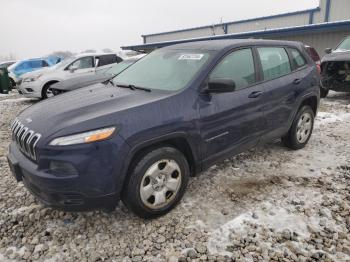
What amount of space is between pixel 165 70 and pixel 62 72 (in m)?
7.28

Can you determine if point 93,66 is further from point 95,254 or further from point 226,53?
point 95,254

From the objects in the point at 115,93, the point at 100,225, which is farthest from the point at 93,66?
the point at 100,225

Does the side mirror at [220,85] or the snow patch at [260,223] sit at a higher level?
the side mirror at [220,85]

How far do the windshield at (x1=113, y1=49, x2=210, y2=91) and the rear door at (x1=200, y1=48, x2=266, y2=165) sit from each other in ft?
0.80

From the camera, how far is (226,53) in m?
3.44

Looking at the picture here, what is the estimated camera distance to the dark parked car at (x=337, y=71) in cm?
812

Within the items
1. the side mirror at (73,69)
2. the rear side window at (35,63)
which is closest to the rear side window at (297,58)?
the side mirror at (73,69)

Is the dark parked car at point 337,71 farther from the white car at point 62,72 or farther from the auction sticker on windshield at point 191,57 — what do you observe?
the white car at point 62,72

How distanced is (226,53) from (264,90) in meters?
0.73

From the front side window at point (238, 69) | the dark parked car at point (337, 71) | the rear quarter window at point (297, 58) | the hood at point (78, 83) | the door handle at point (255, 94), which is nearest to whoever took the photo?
the front side window at point (238, 69)

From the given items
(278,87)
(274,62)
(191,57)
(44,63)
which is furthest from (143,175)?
(44,63)

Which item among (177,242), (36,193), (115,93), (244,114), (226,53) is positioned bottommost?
(177,242)

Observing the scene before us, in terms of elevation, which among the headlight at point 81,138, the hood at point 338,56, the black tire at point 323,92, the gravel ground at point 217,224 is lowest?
the gravel ground at point 217,224

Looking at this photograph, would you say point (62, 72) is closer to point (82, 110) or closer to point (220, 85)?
point (82, 110)
